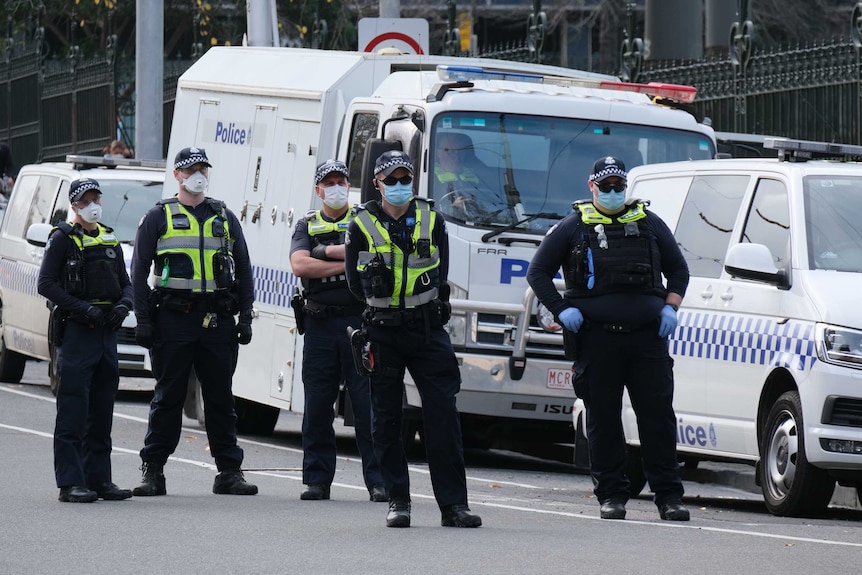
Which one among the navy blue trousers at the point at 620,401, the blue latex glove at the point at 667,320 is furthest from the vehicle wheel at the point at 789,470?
the blue latex glove at the point at 667,320

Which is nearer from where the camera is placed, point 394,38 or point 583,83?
point 583,83

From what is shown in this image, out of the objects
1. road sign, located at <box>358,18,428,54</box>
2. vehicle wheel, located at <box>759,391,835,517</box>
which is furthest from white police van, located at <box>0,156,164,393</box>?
vehicle wheel, located at <box>759,391,835,517</box>

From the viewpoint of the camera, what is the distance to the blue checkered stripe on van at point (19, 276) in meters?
18.2

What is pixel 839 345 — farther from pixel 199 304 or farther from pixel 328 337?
pixel 199 304

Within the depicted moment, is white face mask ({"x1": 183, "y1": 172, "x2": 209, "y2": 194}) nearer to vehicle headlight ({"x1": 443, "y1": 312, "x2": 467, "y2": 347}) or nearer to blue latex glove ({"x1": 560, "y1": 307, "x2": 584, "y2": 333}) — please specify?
blue latex glove ({"x1": 560, "y1": 307, "x2": 584, "y2": 333})

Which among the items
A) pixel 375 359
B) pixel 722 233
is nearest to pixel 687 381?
pixel 722 233

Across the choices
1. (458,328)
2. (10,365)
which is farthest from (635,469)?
(10,365)

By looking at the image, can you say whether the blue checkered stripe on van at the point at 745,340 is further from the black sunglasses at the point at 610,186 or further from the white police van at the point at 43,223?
the white police van at the point at 43,223

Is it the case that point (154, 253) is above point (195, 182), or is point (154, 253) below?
below

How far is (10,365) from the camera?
19.3 m

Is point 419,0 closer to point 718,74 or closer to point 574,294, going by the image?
point 718,74

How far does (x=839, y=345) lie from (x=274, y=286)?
17.6 feet

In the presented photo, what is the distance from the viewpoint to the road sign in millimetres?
19562

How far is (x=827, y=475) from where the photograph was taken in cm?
1002
